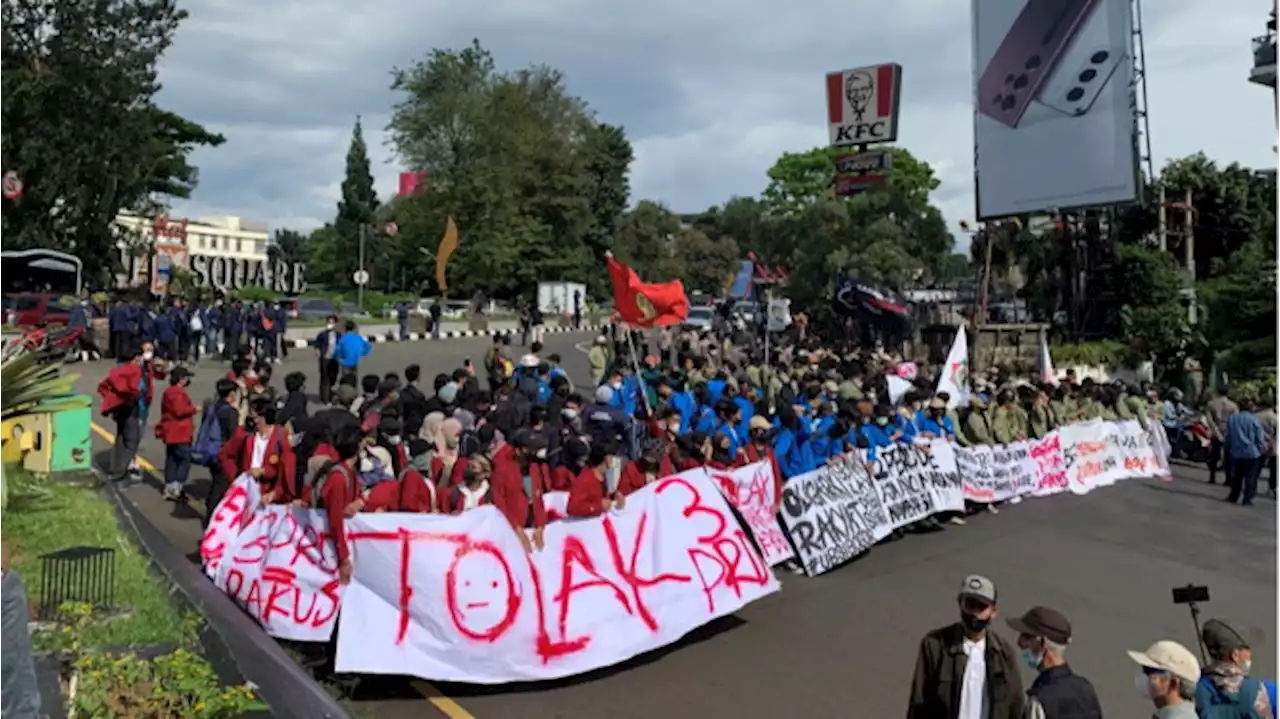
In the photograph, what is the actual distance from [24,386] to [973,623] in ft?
27.4

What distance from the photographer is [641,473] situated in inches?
316

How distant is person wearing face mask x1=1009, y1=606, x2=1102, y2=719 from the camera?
13.0 feet

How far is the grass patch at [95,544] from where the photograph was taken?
5.88 metres

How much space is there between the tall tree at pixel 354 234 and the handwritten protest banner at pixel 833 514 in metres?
67.5

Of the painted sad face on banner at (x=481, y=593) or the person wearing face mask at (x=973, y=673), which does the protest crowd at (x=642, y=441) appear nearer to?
the person wearing face mask at (x=973, y=673)

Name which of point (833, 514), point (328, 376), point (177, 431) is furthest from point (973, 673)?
point (328, 376)

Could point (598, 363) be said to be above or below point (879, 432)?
above

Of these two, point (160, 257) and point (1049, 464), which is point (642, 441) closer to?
point (1049, 464)

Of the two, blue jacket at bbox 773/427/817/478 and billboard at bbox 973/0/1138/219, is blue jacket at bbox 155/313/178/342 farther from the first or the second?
billboard at bbox 973/0/1138/219

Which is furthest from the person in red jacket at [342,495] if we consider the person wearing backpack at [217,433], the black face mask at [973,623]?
the black face mask at [973,623]

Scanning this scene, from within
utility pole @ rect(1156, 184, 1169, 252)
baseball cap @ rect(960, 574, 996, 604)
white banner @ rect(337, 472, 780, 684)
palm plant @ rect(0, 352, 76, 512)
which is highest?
utility pole @ rect(1156, 184, 1169, 252)

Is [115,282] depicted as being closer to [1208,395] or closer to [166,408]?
[166,408]

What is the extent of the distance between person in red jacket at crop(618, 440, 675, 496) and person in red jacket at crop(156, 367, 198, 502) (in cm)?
484

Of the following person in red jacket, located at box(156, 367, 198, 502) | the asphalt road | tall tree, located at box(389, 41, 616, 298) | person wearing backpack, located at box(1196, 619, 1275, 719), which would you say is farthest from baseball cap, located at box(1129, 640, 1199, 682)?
tall tree, located at box(389, 41, 616, 298)
